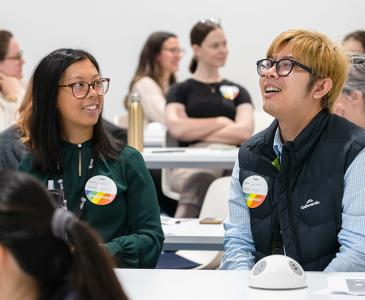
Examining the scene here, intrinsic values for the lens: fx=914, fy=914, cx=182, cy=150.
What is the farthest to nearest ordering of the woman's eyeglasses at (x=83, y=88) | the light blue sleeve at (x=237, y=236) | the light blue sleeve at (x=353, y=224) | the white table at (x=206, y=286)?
the woman's eyeglasses at (x=83, y=88)
the light blue sleeve at (x=237, y=236)
the light blue sleeve at (x=353, y=224)
the white table at (x=206, y=286)

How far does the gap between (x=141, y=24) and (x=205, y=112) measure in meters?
2.72

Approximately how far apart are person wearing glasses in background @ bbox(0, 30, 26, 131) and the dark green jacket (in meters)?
2.99

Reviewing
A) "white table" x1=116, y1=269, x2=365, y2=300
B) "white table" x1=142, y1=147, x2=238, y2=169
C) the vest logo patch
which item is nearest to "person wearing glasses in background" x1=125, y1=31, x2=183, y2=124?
"white table" x1=142, y1=147, x2=238, y2=169

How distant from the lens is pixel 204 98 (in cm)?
578

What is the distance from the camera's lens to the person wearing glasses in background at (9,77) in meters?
6.07

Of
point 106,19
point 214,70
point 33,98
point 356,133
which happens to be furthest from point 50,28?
point 356,133

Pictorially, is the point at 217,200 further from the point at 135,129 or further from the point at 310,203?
the point at 310,203

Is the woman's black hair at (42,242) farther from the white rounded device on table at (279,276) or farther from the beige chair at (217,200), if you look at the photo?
the beige chair at (217,200)

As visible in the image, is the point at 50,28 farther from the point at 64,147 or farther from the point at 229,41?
the point at 64,147

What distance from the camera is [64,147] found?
3.12 metres

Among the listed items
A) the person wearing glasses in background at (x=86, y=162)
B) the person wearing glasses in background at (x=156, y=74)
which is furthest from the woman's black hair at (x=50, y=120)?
the person wearing glasses in background at (x=156, y=74)

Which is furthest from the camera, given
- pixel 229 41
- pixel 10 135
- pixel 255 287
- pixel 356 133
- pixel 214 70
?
pixel 229 41

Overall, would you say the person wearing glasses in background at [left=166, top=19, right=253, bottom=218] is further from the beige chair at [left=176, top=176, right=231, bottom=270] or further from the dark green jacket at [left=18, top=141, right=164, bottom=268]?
the dark green jacket at [left=18, top=141, right=164, bottom=268]

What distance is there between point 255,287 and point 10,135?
1817 mm
